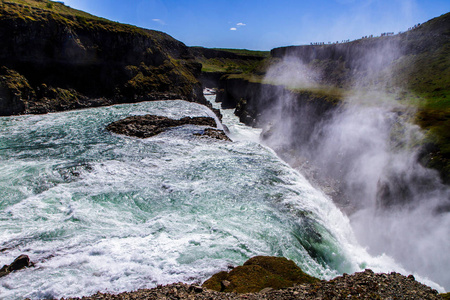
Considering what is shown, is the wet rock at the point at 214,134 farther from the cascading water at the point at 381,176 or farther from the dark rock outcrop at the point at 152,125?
the cascading water at the point at 381,176

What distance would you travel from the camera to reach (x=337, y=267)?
12156mm

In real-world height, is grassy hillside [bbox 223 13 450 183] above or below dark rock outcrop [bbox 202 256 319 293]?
above

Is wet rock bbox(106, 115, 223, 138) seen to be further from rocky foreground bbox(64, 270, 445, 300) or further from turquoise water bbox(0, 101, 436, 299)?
rocky foreground bbox(64, 270, 445, 300)

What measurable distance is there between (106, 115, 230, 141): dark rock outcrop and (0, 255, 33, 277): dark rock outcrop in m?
21.6

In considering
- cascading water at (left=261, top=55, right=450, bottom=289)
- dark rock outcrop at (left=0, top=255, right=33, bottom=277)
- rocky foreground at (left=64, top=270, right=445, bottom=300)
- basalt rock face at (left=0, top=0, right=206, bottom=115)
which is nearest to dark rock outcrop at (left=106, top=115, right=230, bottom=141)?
cascading water at (left=261, top=55, right=450, bottom=289)

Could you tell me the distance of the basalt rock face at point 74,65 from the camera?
40.6m

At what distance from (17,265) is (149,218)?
568 cm

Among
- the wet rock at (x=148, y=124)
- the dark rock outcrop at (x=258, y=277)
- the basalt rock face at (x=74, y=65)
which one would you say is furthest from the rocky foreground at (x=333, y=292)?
the basalt rock face at (x=74, y=65)

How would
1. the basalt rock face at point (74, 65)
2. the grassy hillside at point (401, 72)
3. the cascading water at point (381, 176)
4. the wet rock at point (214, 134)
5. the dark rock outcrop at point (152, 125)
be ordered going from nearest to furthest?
the cascading water at point (381, 176) → the grassy hillside at point (401, 72) → the wet rock at point (214, 134) → the dark rock outcrop at point (152, 125) → the basalt rock face at point (74, 65)

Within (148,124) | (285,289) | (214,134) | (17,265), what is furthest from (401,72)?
(17,265)

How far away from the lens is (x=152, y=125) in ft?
109

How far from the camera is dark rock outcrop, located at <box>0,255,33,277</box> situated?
9148mm

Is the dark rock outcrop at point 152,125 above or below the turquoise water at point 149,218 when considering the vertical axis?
above

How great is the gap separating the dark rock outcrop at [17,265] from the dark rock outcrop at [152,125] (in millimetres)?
21563
